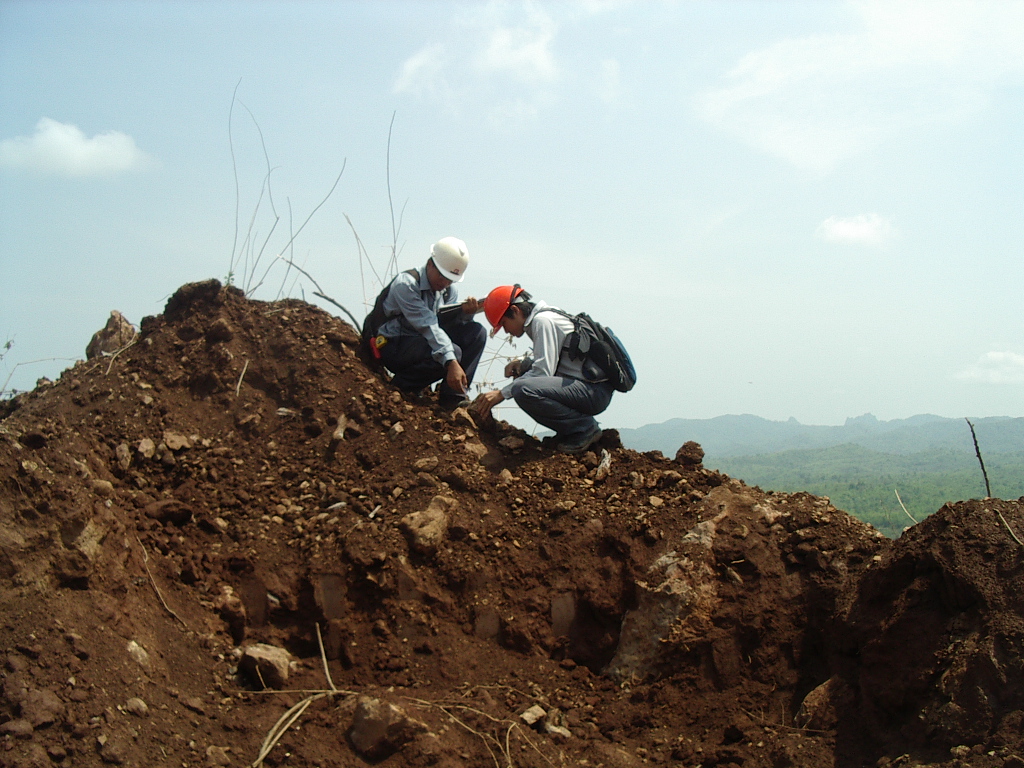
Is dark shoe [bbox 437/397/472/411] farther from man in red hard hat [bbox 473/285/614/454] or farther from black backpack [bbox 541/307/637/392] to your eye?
black backpack [bbox 541/307/637/392]

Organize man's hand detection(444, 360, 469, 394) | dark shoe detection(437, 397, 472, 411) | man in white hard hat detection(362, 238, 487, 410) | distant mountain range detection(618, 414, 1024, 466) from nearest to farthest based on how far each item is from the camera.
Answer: man's hand detection(444, 360, 469, 394)
man in white hard hat detection(362, 238, 487, 410)
dark shoe detection(437, 397, 472, 411)
distant mountain range detection(618, 414, 1024, 466)

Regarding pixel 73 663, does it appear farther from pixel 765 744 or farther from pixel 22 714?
pixel 765 744

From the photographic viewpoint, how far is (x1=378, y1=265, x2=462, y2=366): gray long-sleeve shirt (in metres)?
5.36

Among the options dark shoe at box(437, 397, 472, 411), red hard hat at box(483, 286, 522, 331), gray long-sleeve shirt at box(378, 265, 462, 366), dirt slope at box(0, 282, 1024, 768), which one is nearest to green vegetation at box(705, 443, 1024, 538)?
dark shoe at box(437, 397, 472, 411)

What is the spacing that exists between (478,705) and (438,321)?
3.17m

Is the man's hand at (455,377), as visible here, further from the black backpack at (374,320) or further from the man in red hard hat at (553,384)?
the black backpack at (374,320)

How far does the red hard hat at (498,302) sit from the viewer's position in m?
5.20

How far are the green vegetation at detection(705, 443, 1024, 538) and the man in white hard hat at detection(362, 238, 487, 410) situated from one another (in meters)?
5.91

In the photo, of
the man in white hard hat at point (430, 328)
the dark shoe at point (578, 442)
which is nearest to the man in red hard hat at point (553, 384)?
the dark shoe at point (578, 442)

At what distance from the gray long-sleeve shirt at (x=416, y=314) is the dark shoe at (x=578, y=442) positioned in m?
1.07

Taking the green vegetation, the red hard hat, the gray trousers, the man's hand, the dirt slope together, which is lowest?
the green vegetation

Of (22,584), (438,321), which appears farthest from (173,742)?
(438,321)

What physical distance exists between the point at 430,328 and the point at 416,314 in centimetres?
15

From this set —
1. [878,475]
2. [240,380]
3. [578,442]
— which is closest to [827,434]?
[878,475]
